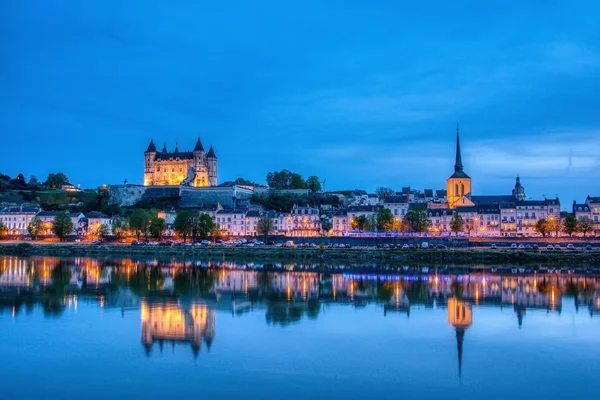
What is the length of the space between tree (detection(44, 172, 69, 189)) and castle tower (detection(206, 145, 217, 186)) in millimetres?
26731

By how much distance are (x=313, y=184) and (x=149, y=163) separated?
73.7 feet

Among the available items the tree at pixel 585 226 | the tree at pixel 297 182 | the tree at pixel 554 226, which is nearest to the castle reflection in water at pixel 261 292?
the tree at pixel 585 226

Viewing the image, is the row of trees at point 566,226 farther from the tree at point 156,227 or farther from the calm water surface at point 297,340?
the tree at point 156,227

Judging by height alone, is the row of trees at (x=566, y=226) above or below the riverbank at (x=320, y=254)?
above

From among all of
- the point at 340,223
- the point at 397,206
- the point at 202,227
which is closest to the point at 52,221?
the point at 202,227

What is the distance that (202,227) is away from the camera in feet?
185

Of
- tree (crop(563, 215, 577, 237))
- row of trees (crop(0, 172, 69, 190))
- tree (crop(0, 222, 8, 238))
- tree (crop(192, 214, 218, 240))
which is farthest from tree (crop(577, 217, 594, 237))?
row of trees (crop(0, 172, 69, 190))

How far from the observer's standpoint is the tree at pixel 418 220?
5831 centimetres

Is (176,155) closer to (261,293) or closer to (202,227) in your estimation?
(202,227)

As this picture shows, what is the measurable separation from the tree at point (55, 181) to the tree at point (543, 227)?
2798 inches

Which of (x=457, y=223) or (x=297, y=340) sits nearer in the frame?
(x=297, y=340)

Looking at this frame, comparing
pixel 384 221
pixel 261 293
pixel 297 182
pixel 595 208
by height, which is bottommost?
pixel 261 293

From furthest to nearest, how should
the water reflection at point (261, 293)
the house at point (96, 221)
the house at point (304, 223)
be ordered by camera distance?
the house at point (96, 221) → the house at point (304, 223) → the water reflection at point (261, 293)

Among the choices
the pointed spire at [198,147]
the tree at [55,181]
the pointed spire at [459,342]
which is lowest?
the pointed spire at [459,342]
